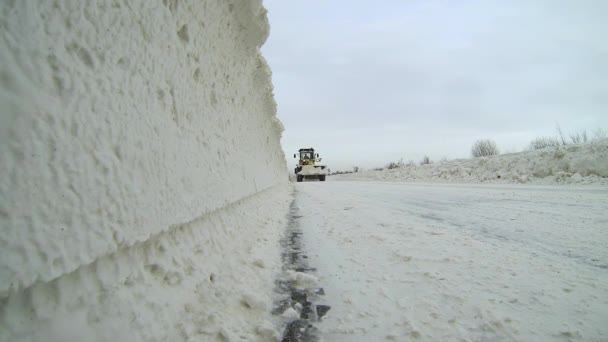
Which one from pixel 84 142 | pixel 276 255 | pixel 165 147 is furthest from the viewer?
pixel 276 255

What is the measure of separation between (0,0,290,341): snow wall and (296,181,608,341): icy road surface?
0.29m

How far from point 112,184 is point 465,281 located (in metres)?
1.03

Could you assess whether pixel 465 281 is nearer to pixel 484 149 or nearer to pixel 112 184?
pixel 112 184

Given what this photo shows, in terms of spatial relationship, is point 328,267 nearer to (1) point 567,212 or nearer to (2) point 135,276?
(2) point 135,276

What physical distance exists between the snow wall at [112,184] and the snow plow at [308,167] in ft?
56.1

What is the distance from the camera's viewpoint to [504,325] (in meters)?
0.67

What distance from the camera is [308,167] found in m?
18.2

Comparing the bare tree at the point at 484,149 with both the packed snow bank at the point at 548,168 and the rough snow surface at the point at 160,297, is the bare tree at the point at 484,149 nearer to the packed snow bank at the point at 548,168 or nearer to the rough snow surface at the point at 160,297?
the packed snow bank at the point at 548,168

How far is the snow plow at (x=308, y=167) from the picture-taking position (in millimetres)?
18219

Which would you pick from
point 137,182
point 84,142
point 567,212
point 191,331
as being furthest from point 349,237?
point 567,212

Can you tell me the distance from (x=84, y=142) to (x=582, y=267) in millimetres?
1511

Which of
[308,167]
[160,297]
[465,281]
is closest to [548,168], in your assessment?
[465,281]

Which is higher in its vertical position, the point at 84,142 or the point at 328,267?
the point at 84,142

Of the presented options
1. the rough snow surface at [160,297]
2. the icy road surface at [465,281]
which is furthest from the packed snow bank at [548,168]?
the rough snow surface at [160,297]
